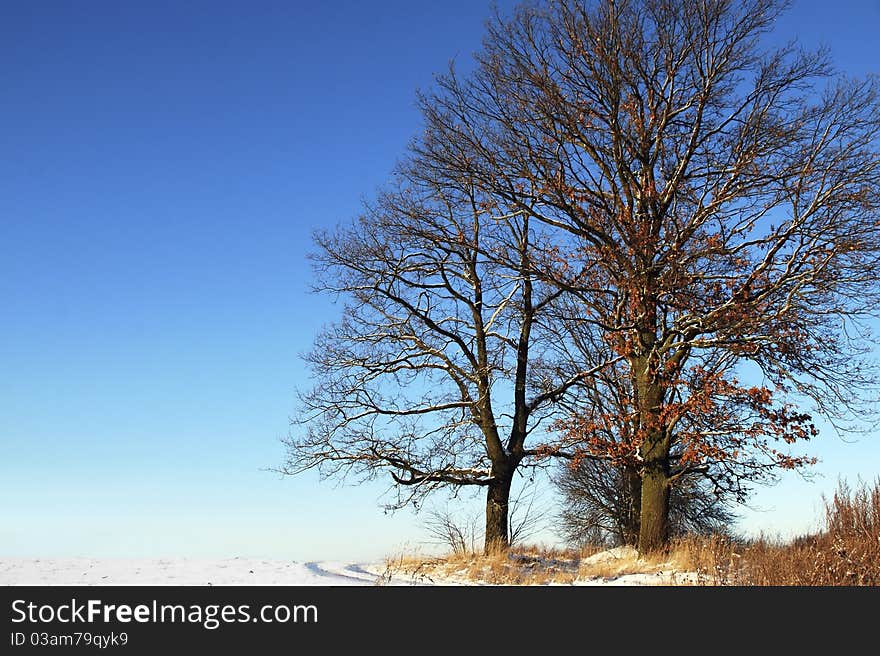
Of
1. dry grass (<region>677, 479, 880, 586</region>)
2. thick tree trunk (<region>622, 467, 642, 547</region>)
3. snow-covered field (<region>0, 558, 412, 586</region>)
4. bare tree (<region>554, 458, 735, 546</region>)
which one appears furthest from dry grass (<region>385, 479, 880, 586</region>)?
bare tree (<region>554, 458, 735, 546</region>)

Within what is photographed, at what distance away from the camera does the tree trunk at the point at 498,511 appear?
17141 mm

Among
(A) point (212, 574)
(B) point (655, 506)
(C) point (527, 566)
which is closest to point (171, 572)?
(A) point (212, 574)

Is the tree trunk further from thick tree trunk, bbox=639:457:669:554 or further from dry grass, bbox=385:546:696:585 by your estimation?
thick tree trunk, bbox=639:457:669:554

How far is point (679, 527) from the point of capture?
22.1 m

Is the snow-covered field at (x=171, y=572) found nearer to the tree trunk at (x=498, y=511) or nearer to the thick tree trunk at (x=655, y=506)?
the tree trunk at (x=498, y=511)

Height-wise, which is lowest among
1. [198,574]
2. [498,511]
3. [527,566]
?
[527,566]

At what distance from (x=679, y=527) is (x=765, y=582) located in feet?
40.8

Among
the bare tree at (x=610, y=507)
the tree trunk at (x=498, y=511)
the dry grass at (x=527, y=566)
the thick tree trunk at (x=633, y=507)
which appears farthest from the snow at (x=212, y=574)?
the bare tree at (x=610, y=507)

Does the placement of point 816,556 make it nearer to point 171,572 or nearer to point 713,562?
point 713,562

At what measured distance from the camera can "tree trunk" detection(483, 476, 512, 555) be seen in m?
17.1

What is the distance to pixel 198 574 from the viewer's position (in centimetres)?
1011

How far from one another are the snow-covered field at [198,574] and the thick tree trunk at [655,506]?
2.73 metres

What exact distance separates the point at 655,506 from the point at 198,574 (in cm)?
902

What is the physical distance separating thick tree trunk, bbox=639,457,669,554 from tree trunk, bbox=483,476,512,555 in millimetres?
2945
